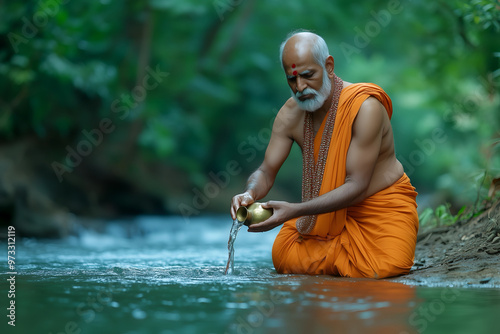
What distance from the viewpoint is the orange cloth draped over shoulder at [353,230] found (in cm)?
373

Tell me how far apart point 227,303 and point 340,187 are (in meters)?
1.16

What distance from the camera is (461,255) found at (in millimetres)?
3934

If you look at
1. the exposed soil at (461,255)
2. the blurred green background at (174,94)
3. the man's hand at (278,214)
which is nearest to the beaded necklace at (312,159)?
the man's hand at (278,214)

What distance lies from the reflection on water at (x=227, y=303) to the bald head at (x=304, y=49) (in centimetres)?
124

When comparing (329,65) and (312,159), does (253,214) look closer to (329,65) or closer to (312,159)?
(312,159)

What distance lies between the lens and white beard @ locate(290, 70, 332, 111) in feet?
12.4

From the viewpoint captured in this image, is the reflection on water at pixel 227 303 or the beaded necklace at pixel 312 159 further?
the beaded necklace at pixel 312 159

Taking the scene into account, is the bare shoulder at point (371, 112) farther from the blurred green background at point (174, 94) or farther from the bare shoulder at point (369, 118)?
the blurred green background at point (174, 94)

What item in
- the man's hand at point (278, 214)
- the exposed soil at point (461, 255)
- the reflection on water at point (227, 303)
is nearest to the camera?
the reflection on water at point (227, 303)

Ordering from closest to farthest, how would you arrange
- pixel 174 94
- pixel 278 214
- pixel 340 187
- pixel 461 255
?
pixel 278 214 < pixel 340 187 < pixel 461 255 < pixel 174 94

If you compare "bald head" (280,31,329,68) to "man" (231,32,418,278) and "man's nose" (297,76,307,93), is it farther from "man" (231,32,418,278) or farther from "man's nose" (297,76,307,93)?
"man's nose" (297,76,307,93)

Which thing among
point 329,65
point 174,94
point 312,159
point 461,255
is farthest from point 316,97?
point 174,94

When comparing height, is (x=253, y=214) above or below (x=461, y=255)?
above

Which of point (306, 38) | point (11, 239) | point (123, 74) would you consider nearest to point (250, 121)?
point (123, 74)
